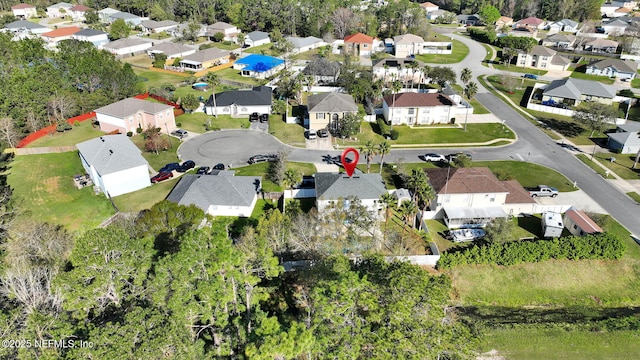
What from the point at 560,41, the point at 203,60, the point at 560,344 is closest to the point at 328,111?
the point at 560,344

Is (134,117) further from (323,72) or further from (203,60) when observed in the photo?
(323,72)

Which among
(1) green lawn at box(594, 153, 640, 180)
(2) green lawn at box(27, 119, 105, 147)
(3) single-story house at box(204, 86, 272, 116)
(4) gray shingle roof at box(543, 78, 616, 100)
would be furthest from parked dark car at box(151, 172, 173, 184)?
(4) gray shingle roof at box(543, 78, 616, 100)

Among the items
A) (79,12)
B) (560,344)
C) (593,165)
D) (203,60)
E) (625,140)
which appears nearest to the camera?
(560,344)

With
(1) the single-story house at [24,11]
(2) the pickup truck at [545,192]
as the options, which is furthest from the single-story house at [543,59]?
(1) the single-story house at [24,11]

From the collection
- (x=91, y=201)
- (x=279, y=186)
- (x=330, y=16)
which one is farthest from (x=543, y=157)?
(x=330, y=16)

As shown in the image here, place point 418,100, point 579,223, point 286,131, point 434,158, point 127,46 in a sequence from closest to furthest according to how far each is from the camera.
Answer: point 579,223, point 434,158, point 286,131, point 418,100, point 127,46

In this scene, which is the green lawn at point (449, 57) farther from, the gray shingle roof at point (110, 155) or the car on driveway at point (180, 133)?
the gray shingle roof at point (110, 155)

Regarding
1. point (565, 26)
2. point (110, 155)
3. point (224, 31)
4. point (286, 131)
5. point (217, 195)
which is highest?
point (565, 26)
